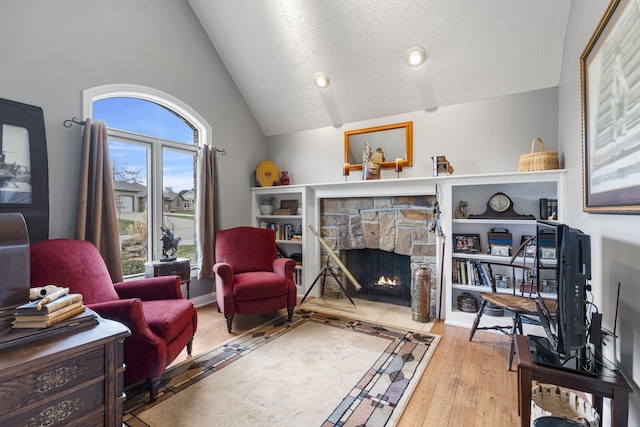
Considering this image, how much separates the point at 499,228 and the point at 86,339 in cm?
352

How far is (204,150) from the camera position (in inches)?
143

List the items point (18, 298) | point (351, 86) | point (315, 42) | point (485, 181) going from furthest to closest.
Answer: point (351, 86) → point (315, 42) → point (485, 181) → point (18, 298)

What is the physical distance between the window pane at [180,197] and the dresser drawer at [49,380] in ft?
7.83

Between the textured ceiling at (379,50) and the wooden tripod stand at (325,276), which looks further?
the wooden tripod stand at (325,276)

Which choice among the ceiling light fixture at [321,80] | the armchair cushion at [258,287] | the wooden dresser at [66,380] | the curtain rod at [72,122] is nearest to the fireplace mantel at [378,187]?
the ceiling light fixture at [321,80]

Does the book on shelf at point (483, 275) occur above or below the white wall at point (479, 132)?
below

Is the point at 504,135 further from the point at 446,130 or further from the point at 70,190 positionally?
the point at 70,190

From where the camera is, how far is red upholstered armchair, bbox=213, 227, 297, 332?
291 cm

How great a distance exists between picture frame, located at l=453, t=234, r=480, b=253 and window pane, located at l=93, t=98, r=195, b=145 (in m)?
3.44

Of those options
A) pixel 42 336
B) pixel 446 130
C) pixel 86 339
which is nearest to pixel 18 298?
pixel 42 336

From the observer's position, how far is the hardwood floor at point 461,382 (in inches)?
68.2

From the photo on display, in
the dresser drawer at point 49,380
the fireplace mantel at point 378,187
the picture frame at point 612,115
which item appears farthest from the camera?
the fireplace mantel at point 378,187

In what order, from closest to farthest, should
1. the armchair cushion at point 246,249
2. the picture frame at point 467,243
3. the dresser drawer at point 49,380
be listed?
the dresser drawer at point 49,380
the picture frame at point 467,243
the armchair cushion at point 246,249

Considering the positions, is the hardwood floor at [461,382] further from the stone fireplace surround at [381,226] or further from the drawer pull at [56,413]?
the drawer pull at [56,413]
